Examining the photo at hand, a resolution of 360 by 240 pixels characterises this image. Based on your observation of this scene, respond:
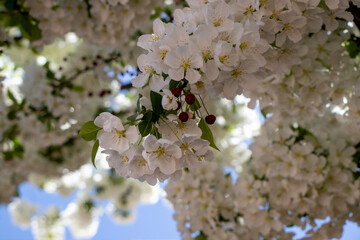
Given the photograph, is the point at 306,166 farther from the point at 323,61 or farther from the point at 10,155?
the point at 10,155

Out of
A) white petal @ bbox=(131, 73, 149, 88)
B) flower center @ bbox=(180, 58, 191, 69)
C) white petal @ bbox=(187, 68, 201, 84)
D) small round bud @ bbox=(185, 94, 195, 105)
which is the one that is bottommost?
small round bud @ bbox=(185, 94, 195, 105)

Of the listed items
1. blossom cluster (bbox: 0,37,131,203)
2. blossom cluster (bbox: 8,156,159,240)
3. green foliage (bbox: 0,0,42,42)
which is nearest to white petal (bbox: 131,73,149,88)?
blossom cluster (bbox: 0,37,131,203)

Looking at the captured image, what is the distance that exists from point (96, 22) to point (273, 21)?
5.70ft

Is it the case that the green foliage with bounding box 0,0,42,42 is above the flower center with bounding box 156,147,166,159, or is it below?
below

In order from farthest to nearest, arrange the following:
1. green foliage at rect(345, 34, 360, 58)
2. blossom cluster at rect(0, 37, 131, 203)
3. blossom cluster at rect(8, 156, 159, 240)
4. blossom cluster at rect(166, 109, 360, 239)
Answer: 1. blossom cluster at rect(8, 156, 159, 240)
2. blossom cluster at rect(0, 37, 131, 203)
3. blossom cluster at rect(166, 109, 360, 239)
4. green foliage at rect(345, 34, 360, 58)

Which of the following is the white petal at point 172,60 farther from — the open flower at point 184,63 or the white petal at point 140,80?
the white petal at point 140,80

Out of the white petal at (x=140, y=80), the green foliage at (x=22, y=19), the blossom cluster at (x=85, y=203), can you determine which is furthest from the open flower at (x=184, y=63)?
the blossom cluster at (x=85, y=203)

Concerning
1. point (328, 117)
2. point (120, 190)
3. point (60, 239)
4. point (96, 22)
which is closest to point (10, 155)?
point (96, 22)

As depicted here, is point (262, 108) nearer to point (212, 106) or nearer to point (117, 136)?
point (117, 136)

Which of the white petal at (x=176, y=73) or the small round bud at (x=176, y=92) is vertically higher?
the white petal at (x=176, y=73)

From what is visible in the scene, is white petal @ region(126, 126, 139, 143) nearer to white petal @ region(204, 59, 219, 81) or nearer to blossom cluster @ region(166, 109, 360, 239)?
white petal @ region(204, 59, 219, 81)

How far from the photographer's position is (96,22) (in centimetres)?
257

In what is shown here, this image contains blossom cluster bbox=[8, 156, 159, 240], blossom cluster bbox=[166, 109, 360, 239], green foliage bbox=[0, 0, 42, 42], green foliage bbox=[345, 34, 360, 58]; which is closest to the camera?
green foliage bbox=[345, 34, 360, 58]

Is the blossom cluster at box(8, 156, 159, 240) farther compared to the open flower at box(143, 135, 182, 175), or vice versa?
the blossom cluster at box(8, 156, 159, 240)
